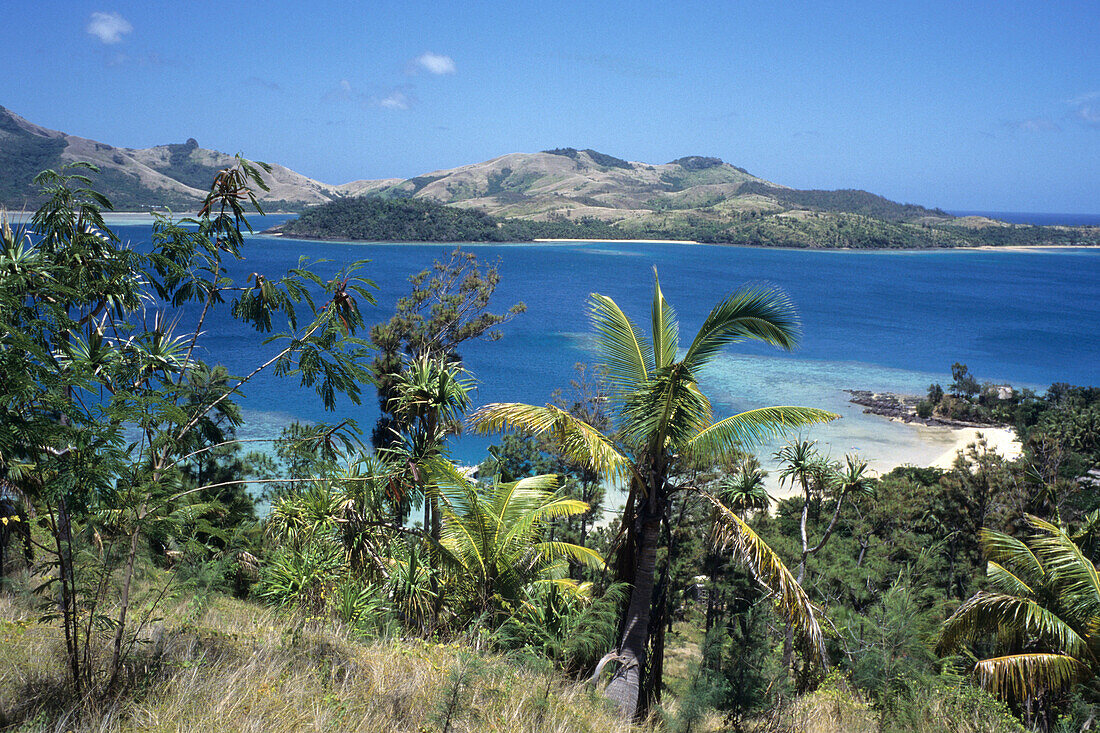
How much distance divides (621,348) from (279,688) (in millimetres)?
5276

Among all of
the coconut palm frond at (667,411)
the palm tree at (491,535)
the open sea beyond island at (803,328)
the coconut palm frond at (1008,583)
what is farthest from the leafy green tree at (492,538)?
the coconut palm frond at (1008,583)

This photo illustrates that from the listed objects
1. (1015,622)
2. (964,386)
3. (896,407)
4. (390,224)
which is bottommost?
(896,407)

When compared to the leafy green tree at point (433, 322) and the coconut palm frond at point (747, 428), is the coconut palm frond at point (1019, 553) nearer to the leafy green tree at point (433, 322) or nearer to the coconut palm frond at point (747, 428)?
the coconut palm frond at point (747, 428)

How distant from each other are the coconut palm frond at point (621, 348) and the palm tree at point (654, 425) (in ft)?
0.04

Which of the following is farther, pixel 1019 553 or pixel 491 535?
pixel 1019 553

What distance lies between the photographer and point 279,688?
176 inches

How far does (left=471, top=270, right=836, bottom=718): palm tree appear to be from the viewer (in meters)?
7.45

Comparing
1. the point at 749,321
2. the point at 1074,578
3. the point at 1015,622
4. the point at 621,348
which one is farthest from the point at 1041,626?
the point at 621,348

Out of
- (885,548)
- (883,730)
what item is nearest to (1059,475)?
(885,548)

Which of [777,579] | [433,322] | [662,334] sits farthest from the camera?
[433,322]

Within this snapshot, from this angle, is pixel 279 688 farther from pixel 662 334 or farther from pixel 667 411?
pixel 662 334

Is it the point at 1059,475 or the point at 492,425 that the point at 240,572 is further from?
the point at 1059,475

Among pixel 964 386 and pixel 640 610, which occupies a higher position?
pixel 640 610

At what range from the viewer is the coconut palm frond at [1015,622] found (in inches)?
346
